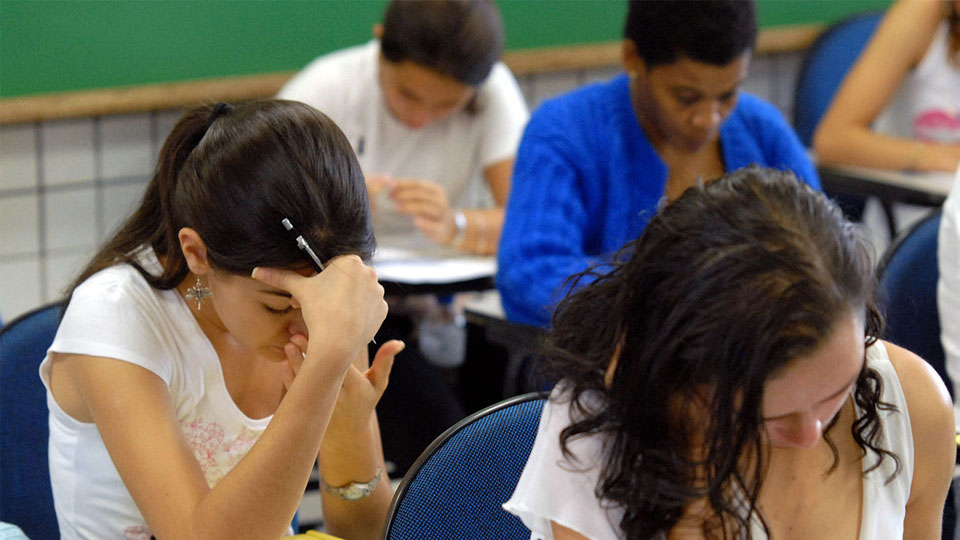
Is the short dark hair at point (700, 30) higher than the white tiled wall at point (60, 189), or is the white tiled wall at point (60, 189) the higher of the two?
the short dark hair at point (700, 30)

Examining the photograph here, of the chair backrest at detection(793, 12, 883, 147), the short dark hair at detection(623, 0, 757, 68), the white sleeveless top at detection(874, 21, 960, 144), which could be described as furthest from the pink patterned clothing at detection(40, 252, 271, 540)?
the chair backrest at detection(793, 12, 883, 147)

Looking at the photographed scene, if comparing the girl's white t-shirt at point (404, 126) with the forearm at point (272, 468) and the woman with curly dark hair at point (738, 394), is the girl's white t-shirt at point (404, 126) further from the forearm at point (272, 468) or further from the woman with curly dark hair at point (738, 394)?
the woman with curly dark hair at point (738, 394)

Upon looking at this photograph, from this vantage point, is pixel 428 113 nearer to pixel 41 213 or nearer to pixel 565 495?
pixel 41 213

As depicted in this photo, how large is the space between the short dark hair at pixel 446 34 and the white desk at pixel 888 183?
0.95m

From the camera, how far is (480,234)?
2.58 meters

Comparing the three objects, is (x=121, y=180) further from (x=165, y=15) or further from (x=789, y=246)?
(x=789, y=246)

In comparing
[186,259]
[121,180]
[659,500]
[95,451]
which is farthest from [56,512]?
[121,180]

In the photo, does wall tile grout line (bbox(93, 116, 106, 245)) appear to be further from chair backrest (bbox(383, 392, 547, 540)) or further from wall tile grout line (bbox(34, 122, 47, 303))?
chair backrest (bbox(383, 392, 547, 540))

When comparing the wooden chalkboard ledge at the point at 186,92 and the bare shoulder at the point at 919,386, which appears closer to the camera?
the bare shoulder at the point at 919,386

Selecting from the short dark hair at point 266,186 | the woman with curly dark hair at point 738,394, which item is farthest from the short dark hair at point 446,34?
the woman with curly dark hair at point 738,394

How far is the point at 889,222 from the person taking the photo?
2.95 metres

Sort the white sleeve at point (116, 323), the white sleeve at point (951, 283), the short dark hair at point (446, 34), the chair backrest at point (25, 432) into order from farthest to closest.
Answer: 1. the short dark hair at point (446, 34)
2. the white sleeve at point (951, 283)
3. the chair backrest at point (25, 432)
4. the white sleeve at point (116, 323)

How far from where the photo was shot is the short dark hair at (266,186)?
1236 millimetres

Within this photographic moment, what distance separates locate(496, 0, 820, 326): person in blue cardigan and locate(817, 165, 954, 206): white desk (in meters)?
0.51
